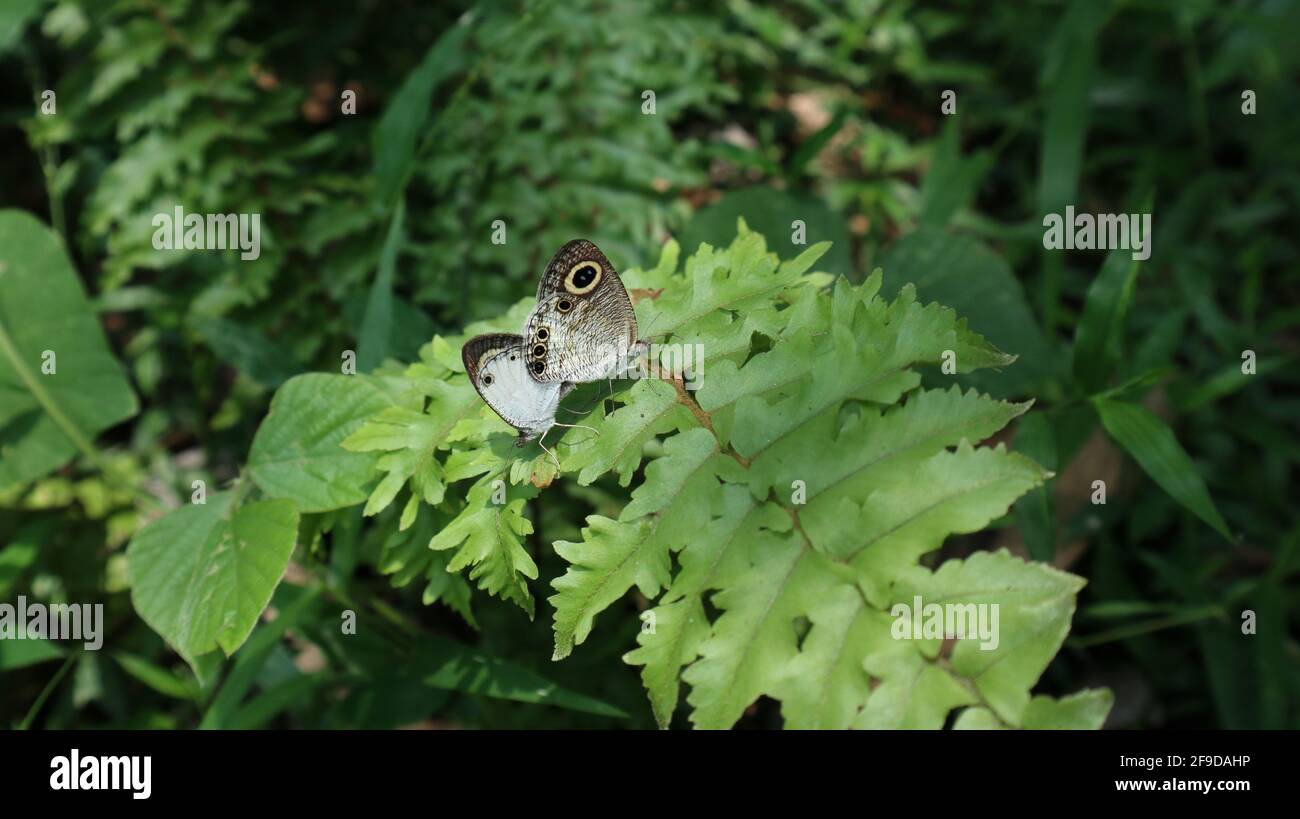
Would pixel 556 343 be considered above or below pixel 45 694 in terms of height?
above

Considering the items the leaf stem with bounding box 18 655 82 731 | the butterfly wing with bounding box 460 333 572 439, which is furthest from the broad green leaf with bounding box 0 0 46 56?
the butterfly wing with bounding box 460 333 572 439

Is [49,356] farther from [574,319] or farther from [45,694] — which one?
[574,319]

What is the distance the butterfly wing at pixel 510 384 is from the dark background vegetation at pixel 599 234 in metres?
0.72

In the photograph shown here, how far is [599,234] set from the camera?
277 centimetres

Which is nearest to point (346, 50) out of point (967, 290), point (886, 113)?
point (886, 113)

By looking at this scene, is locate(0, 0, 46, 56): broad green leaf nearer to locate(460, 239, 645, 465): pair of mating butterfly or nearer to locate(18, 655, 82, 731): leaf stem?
locate(18, 655, 82, 731): leaf stem

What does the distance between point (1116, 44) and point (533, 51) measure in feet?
7.70

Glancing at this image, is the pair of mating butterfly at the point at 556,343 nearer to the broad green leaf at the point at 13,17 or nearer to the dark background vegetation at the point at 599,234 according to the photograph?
the dark background vegetation at the point at 599,234

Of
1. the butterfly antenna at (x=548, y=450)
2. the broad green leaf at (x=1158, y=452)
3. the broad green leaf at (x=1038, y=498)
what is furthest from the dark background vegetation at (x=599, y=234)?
the butterfly antenna at (x=548, y=450)

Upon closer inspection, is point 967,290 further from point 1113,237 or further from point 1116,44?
point 1116,44

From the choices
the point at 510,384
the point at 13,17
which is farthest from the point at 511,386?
the point at 13,17

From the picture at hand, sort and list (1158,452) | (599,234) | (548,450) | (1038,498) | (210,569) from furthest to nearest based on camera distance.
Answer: (599,234), (1038,498), (1158,452), (210,569), (548,450)

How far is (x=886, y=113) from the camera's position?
12.6 feet

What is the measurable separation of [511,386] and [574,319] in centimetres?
15
